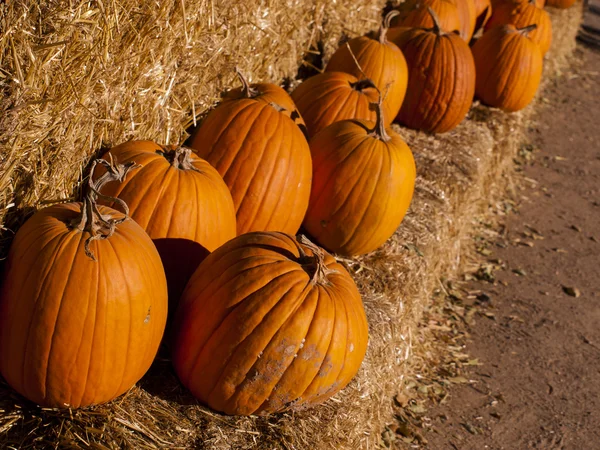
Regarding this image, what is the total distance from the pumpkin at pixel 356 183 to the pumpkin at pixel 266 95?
20 centimetres

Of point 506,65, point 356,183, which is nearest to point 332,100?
point 356,183

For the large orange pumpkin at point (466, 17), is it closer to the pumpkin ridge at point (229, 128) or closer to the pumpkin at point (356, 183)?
the pumpkin at point (356, 183)

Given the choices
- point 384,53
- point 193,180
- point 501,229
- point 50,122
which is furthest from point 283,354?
Answer: point 501,229

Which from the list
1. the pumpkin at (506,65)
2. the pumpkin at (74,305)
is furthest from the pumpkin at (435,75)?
the pumpkin at (74,305)

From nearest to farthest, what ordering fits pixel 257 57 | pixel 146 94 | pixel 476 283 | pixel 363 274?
1. pixel 146 94
2. pixel 363 274
3. pixel 257 57
4. pixel 476 283

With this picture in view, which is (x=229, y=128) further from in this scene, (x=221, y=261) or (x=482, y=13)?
(x=482, y=13)

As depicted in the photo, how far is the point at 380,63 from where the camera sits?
195 inches

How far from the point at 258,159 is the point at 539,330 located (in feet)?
8.82

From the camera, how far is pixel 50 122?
2744 millimetres

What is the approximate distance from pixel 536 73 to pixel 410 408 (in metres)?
3.84

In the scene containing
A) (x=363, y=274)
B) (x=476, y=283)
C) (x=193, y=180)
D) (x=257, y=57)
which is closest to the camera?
(x=193, y=180)

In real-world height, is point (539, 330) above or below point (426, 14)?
below

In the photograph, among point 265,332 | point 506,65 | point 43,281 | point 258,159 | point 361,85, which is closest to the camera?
point 43,281

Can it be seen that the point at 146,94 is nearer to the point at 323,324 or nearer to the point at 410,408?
the point at 323,324
